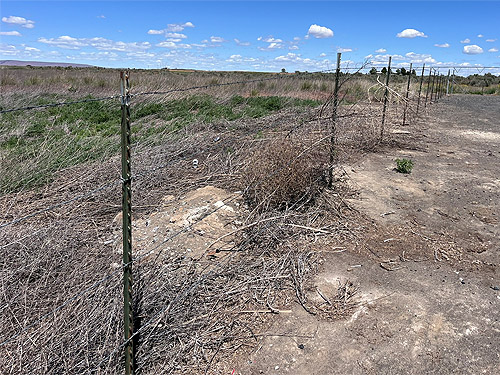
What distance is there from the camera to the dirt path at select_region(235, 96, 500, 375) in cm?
283

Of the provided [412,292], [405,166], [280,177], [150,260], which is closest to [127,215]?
[150,260]

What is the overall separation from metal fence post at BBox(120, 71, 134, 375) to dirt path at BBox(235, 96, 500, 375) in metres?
0.76

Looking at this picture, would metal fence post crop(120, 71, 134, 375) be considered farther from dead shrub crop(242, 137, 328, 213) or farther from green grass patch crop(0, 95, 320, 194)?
green grass patch crop(0, 95, 320, 194)

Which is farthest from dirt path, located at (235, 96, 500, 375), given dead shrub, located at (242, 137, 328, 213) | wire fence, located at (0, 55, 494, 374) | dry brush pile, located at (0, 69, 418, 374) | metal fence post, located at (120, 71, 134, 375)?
dead shrub, located at (242, 137, 328, 213)

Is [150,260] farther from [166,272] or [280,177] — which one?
[280,177]

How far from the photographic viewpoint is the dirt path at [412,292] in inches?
111

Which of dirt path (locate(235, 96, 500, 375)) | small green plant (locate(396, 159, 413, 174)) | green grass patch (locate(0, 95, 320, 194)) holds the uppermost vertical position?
green grass patch (locate(0, 95, 320, 194))

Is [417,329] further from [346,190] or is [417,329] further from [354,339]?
[346,190]

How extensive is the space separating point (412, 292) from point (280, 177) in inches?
74.8

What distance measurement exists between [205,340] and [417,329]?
157 centimetres

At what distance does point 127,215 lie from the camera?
2.19 m

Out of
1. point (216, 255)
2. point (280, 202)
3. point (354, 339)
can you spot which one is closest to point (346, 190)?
point (280, 202)

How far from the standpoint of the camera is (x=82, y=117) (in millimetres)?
11875

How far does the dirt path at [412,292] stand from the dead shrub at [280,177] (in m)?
0.90
